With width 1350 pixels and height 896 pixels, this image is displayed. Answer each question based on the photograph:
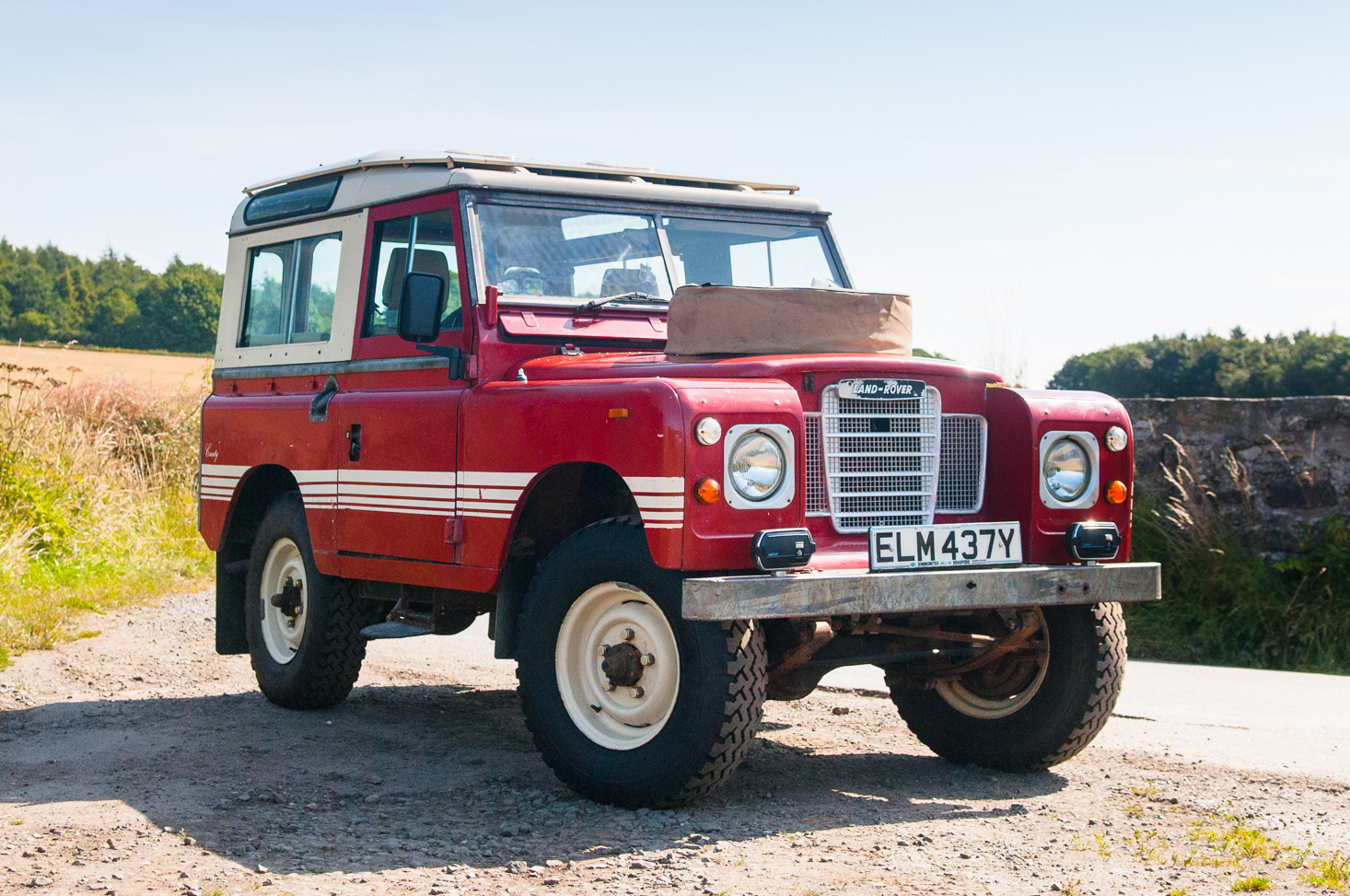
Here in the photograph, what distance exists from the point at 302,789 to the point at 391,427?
5.26 ft

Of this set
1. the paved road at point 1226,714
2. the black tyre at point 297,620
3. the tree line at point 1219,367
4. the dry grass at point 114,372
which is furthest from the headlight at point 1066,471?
the tree line at point 1219,367

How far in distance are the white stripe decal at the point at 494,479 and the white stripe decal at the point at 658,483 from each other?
2.22ft

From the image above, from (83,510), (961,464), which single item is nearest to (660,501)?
(961,464)

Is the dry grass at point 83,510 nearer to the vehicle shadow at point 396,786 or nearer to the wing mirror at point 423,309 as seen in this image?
the vehicle shadow at point 396,786

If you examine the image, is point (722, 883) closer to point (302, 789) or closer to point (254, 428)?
point (302, 789)

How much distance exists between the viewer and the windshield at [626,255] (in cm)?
617

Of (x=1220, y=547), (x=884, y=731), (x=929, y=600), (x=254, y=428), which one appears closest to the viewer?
(x=929, y=600)

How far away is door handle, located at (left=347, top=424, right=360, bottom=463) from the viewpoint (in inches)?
254

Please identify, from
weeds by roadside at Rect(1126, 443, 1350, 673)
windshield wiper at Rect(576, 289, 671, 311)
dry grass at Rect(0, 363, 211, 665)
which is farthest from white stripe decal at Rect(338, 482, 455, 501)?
weeds by roadside at Rect(1126, 443, 1350, 673)

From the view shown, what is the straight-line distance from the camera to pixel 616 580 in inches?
194

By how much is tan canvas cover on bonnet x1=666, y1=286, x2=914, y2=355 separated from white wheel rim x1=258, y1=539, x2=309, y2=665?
2806 millimetres

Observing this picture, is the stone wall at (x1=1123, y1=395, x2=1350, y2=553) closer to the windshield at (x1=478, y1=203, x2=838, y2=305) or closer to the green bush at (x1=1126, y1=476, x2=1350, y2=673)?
the green bush at (x1=1126, y1=476, x2=1350, y2=673)

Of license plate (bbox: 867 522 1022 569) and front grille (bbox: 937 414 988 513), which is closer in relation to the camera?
license plate (bbox: 867 522 1022 569)

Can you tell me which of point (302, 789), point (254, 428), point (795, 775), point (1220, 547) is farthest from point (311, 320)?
point (1220, 547)
